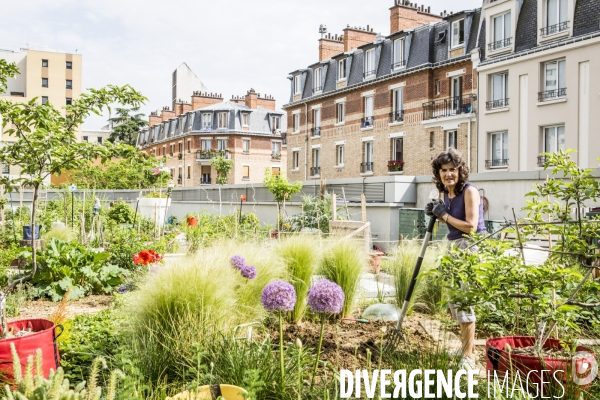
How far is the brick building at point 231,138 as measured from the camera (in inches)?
2058

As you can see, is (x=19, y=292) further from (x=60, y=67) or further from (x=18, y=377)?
(x=60, y=67)

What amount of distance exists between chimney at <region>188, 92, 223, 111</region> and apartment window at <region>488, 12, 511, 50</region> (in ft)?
112

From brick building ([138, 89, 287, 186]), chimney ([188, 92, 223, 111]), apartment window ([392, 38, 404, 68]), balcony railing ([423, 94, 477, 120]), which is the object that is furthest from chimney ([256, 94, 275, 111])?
balcony railing ([423, 94, 477, 120])

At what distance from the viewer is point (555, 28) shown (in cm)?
2239

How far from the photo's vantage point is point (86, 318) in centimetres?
523

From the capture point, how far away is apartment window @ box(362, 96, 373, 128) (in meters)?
32.3

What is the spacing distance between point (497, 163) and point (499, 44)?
205 inches

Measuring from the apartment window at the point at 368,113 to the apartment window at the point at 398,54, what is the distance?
2713 mm

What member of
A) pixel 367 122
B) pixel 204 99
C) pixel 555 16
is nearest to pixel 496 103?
pixel 555 16

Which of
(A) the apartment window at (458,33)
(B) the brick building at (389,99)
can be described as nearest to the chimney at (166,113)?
(B) the brick building at (389,99)

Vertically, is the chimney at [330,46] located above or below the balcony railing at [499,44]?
above

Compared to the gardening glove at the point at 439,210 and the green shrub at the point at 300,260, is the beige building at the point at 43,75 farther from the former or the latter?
the gardening glove at the point at 439,210

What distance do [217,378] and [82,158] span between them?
3.12 metres

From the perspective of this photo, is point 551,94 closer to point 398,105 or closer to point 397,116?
point 397,116
